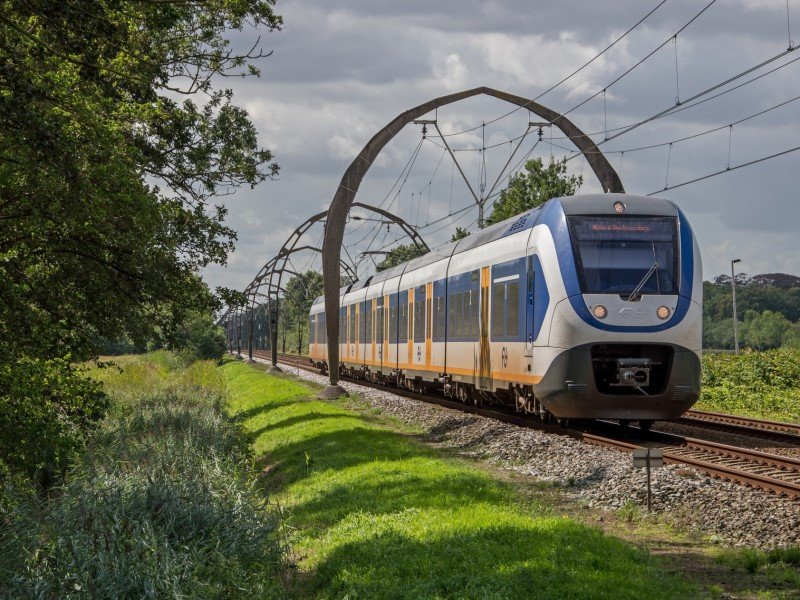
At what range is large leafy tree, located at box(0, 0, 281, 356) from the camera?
A: 11062mm

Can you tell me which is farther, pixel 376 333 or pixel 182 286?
pixel 376 333

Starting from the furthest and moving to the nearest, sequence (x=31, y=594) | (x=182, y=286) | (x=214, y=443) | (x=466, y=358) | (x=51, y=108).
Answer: (x=466, y=358) < (x=214, y=443) < (x=182, y=286) < (x=51, y=108) < (x=31, y=594)

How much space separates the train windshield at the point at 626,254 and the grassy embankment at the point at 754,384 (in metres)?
10.9

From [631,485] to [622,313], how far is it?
171 inches

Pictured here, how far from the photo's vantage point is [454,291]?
2452cm

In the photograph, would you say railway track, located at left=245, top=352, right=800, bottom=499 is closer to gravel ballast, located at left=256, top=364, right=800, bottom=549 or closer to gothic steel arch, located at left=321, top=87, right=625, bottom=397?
gravel ballast, located at left=256, top=364, right=800, bottom=549

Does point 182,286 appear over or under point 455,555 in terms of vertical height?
over

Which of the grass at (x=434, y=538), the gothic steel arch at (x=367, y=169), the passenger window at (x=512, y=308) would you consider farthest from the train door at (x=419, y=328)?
the grass at (x=434, y=538)

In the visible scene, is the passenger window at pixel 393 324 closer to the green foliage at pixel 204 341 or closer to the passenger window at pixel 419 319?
the passenger window at pixel 419 319

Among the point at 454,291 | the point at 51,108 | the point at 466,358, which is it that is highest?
the point at 51,108

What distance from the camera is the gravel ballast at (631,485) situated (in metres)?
10.4

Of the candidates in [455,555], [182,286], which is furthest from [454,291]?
[455,555]

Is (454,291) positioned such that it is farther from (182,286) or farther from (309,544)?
(309,544)

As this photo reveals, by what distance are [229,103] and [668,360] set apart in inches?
475
